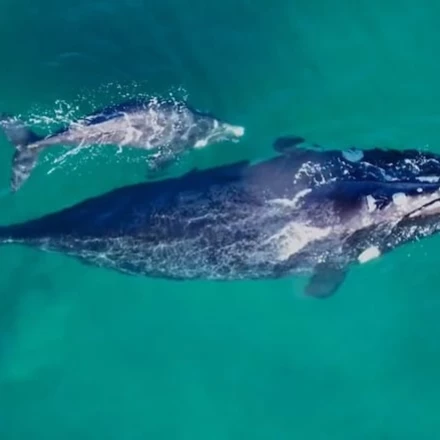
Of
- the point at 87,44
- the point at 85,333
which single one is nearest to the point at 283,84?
the point at 87,44

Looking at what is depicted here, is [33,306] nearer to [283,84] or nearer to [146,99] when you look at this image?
[146,99]

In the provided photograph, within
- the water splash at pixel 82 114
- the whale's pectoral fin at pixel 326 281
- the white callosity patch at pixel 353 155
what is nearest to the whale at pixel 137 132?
the water splash at pixel 82 114

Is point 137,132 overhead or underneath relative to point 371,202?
overhead

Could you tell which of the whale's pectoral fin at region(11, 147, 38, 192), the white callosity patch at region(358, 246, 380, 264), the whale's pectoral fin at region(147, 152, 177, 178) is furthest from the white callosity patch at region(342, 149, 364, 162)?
the whale's pectoral fin at region(11, 147, 38, 192)

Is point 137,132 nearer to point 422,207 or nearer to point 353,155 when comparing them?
point 353,155

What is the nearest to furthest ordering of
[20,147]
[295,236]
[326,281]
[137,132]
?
[295,236] < [326,281] < [20,147] < [137,132]

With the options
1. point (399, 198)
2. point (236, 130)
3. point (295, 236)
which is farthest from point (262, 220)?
point (236, 130)

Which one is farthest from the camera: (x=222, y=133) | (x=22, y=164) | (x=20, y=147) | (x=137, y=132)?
(x=222, y=133)
